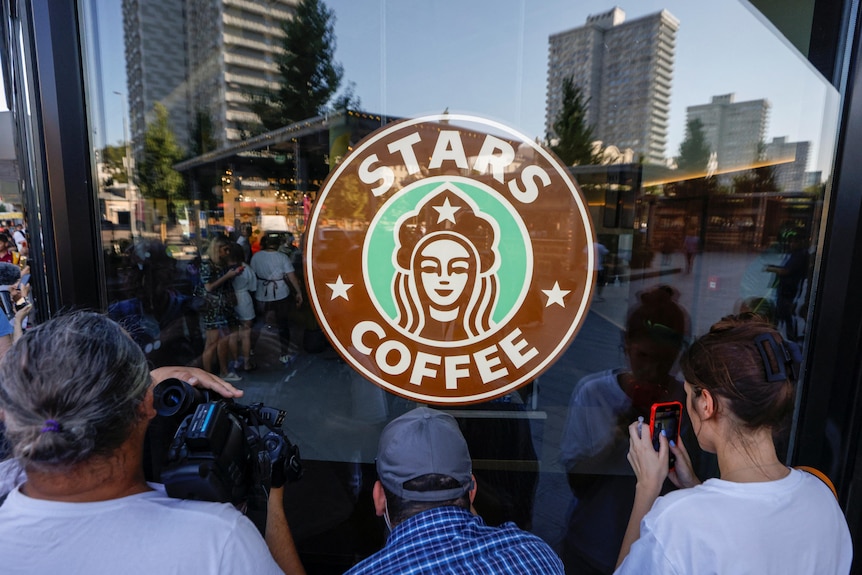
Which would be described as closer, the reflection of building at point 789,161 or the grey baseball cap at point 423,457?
the grey baseball cap at point 423,457

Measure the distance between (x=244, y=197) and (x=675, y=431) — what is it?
298 centimetres

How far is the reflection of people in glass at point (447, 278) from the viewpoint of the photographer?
173 centimetres

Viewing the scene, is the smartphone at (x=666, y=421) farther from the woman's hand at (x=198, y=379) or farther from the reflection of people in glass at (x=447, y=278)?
the woman's hand at (x=198, y=379)

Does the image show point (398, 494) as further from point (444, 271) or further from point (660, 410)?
point (444, 271)

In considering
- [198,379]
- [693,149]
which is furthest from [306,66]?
[693,149]

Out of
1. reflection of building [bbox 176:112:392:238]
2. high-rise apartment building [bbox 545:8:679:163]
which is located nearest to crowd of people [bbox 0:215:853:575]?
Result: reflection of building [bbox 176:112:392:238]

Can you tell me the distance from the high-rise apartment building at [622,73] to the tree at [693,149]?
10 centimetres

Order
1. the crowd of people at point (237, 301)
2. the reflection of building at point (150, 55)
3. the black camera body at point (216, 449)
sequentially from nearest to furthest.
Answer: the black camera body at point (216, 449) < the reflection of building at point (150, 55) < the crowd of people at point (237, 301)

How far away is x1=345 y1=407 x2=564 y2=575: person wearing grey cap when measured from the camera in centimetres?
83

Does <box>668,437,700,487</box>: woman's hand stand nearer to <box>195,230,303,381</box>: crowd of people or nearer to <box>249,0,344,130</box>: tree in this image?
<box>249,0,344,130</box>: tree

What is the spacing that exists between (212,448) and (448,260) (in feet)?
3.63

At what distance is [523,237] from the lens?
5.60 feet

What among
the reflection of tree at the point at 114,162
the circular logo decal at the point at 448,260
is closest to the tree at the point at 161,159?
the reflection of tree at the point at 114,162

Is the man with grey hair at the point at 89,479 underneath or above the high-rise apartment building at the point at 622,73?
underneath
